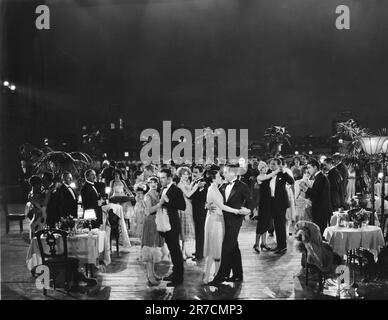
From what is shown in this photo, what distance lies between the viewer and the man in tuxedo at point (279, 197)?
6637 mm

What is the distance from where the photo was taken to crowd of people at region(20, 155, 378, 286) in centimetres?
502

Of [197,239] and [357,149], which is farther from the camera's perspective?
[357,149]

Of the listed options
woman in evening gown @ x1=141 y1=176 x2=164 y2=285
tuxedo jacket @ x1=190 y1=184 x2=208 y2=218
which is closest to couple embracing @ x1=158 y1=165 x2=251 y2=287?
woman in evening gown @ x1=141 y1=176 x2=164 y2=285

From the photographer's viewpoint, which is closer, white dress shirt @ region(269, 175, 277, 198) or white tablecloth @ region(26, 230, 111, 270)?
white tablecloth @ region(26, 230, 111, 270)

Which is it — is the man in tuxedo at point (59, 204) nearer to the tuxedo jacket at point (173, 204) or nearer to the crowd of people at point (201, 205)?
the crowd of people at point (201, 205)

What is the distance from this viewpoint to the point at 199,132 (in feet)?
35.7

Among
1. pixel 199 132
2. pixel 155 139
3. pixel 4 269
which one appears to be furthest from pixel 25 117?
pixel 4 269

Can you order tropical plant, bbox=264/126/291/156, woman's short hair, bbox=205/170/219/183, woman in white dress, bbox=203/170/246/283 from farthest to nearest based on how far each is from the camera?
1. tropical plant, bbox=264/126/291/156
2. woman's short hair, bbox=205/170/219/183
3. woman in white dress, bbox=203/170/246/283

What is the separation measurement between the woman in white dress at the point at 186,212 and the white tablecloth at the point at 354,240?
7.00ft

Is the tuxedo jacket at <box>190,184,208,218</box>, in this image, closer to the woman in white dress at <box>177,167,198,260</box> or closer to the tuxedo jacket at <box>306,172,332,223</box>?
the woman in white dress at <box>177,167,198,260</box>

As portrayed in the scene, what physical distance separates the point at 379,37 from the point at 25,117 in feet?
27.2

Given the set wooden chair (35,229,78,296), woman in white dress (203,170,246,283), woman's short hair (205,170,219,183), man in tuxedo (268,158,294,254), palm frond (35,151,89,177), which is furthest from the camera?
palm frond (35,151,89,177)

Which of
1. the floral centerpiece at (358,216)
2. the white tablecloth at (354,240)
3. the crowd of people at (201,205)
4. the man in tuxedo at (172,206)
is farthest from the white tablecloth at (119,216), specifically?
the floral centerpiece at (358,216)

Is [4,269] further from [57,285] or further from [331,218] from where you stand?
[331,218]
